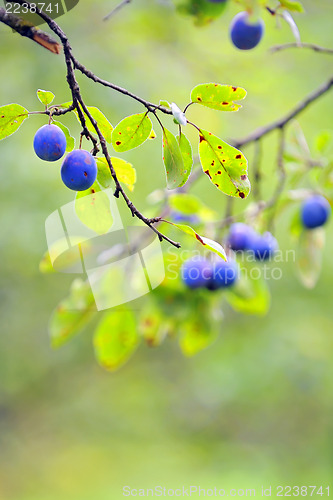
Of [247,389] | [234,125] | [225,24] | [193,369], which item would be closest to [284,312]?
[247,389]

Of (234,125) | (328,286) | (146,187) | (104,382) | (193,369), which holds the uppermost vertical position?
(234,125)

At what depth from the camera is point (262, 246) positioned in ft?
5.04

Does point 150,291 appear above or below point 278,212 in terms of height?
below

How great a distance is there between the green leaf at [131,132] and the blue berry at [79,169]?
63mm

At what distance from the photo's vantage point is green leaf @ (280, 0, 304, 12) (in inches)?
38.3

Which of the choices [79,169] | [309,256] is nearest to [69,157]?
[79,169]

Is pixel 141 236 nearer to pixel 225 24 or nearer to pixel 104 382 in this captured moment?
pixel 225 24

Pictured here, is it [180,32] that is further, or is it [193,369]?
[193,369]

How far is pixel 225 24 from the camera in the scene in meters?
2.61

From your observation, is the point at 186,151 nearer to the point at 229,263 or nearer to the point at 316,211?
the point at 229,263

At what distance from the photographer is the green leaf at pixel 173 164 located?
0.69 meters

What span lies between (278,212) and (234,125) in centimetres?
140

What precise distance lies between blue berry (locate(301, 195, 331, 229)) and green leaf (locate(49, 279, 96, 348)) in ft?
2.31

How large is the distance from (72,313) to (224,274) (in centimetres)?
47
